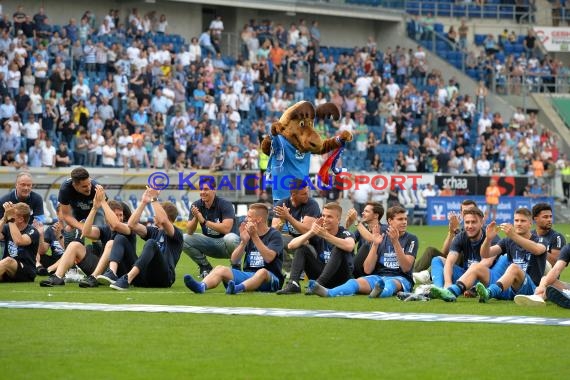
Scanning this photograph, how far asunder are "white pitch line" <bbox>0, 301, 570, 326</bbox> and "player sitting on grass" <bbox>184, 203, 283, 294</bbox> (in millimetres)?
1358

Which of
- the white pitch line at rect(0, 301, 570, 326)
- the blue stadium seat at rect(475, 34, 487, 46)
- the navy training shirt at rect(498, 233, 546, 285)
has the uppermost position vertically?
the blue stadium seat at rect(475, 34, 487, 46)

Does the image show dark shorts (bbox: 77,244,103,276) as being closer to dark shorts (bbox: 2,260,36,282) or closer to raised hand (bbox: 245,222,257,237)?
dark shorts (bbox: 2,260,36,282)

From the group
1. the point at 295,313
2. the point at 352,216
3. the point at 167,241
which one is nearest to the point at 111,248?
the point at 167,241

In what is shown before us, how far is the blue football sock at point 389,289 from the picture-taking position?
13352 mm

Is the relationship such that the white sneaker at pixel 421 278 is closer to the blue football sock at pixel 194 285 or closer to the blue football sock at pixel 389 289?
the blue football sock at pixel 389 289

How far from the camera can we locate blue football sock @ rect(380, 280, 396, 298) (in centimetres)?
1335

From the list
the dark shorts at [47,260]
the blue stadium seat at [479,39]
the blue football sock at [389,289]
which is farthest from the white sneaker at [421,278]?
the blue stadium seat at [479,39]

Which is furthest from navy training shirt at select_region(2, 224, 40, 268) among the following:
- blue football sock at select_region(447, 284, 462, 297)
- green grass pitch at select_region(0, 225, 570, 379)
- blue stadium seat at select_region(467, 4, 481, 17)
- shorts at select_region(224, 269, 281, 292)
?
blue stadium seat at select_region(467, 4, 481, 17)

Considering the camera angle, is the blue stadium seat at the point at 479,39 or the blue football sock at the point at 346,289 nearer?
the blue football sock at the point at 346,289

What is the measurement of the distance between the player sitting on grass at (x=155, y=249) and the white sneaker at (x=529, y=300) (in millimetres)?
4236

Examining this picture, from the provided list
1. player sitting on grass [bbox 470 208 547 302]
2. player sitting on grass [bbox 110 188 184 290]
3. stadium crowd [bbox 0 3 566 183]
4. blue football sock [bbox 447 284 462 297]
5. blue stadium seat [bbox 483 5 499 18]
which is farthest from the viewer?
blue stadium seat [bbox 483 5 499 18]

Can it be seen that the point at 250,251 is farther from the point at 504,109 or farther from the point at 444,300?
the point at 504,109

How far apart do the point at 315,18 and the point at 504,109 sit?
25.2ft

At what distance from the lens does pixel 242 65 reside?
37531 millimetres
